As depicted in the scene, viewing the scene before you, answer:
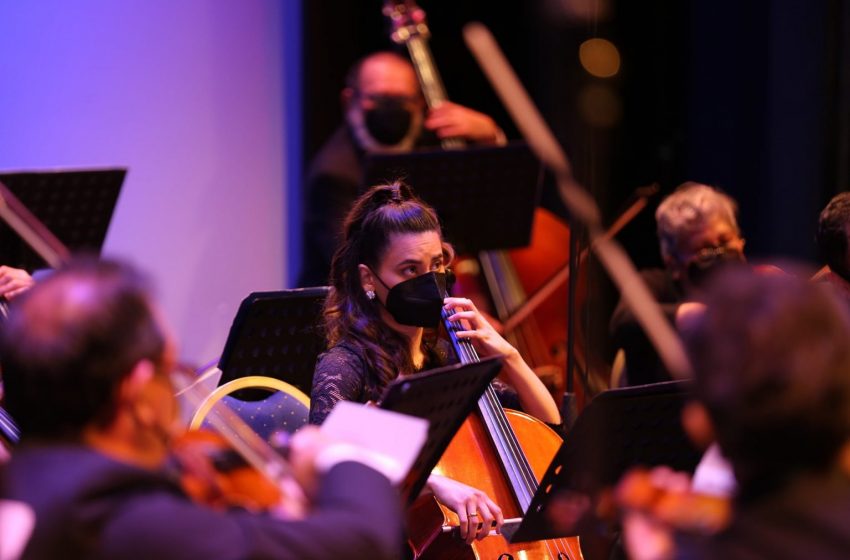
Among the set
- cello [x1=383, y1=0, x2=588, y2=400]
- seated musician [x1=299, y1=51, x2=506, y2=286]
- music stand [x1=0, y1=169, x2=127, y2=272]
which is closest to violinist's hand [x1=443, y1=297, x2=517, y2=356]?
music stand [x1=0, y1=169, x2=127, y2=272]

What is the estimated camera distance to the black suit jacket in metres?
1.49

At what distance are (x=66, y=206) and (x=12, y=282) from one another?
0.33m

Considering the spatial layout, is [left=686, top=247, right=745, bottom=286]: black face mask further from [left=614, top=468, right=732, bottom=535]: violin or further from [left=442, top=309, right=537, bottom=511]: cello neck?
[left=614, top=468, right=732, bottom=535]: violin

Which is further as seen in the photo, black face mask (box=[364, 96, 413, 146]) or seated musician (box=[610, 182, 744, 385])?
black face mask (box=[364, 96, 413, 146])

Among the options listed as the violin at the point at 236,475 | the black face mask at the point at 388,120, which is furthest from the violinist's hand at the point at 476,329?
the black face mask at the point at 388,120

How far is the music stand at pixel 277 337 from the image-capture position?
2914 mm

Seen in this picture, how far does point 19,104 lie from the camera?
14.5 ft

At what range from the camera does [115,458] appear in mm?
1549

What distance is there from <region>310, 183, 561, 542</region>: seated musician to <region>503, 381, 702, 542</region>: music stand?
17.3 inches

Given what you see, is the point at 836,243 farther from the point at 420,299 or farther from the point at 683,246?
the point at 420,299

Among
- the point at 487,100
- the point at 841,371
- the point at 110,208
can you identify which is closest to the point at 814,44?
the point at 487,100

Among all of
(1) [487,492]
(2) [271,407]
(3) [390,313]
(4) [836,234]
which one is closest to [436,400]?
(1) [487,492]

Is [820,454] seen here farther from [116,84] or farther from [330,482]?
[116,84]

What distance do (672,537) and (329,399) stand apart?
1191mm
